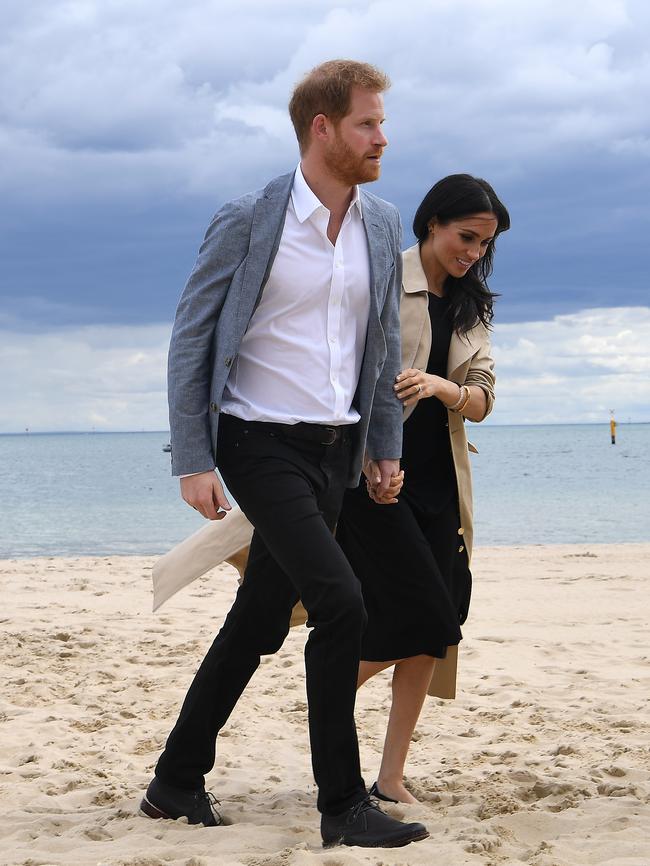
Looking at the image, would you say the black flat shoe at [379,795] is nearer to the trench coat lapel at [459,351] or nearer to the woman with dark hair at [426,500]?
the woman with dark hair at [426,500]

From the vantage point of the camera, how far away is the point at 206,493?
3047 millimetres

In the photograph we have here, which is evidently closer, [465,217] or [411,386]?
[411,386]

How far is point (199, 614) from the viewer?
27.8ft

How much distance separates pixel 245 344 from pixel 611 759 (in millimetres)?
2463

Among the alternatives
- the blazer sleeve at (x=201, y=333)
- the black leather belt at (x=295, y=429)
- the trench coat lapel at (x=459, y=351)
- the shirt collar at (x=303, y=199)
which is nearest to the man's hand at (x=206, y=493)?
the blazer sleeve at (x=201, y=333)

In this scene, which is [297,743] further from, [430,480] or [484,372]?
[484,372]

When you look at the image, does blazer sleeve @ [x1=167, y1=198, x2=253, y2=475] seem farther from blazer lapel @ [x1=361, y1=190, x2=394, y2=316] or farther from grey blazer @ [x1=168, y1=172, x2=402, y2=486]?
blazer lapel @ [x1=361, y1=190, x2=394, y2=316]

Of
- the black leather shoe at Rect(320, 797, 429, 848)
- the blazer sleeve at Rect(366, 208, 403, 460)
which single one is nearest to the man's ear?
the blazer sleeve at Rect(366, 208, 403, 460)

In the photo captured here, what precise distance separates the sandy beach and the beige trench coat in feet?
2.68

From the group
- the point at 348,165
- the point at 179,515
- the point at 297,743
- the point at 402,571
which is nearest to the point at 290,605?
the point at 402,571

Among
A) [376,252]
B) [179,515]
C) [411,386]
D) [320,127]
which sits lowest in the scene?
[179,515]

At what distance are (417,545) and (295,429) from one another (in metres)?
0.75

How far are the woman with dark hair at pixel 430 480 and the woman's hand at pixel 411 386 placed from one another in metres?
0.01

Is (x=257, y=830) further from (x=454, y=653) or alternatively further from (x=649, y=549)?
(x=649, y=549)
